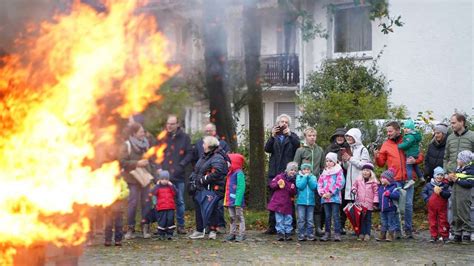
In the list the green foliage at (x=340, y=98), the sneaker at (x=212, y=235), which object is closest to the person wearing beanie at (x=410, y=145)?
the sneaker at (x=212, y=235)

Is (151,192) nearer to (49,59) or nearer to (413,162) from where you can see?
(413,162)

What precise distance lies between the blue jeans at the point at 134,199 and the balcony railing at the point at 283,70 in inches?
421

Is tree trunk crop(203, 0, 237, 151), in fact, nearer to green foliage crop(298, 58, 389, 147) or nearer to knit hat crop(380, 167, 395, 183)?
knit hat crop(380, 167, 395, 183)

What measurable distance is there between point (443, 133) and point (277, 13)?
131 inches

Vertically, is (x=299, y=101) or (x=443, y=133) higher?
(x=299, y=101)

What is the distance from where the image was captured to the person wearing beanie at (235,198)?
1323cm

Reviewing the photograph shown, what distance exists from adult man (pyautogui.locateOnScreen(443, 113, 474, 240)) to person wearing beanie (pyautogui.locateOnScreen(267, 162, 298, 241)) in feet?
7.82

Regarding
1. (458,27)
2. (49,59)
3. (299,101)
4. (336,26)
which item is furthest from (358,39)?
(49,59)

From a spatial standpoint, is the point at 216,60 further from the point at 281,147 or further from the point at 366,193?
the point at 366,193

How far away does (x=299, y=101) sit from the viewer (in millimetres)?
21344

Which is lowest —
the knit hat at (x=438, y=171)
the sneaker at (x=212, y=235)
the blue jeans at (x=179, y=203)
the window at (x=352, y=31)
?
the sneaker at (x=212, y=235)

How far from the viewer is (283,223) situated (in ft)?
43.5

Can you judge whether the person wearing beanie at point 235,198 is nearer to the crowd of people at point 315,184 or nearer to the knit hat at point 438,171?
the crowd of people at point 315,184

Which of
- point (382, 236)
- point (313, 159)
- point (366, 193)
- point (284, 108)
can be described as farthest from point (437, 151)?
point (284, 108)
